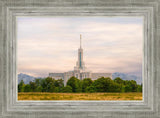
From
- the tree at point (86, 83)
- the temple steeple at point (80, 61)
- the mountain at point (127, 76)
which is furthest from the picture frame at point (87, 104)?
the temple steeple at point (80, 61)

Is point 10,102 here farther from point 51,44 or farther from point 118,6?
point 118,6

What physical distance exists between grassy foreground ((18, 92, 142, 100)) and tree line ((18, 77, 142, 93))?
0.04 m

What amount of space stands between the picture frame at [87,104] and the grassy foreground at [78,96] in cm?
11

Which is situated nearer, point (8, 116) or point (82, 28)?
point (8, 116)

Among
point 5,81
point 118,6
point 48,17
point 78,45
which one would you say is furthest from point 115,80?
point 5,81

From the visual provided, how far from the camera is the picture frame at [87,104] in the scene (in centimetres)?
197

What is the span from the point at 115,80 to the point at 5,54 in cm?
113

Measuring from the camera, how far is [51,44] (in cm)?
211

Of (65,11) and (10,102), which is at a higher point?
(65,11)

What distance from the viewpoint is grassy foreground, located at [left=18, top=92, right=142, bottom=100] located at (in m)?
2.12

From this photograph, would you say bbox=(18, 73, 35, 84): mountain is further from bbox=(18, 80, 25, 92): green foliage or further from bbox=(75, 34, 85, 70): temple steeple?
bbox=(75, 34, 85, 70): temple steeple

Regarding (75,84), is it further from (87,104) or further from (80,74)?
(87,104)

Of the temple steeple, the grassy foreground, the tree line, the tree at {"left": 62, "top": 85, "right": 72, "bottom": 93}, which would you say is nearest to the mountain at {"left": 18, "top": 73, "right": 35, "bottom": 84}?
the tree line

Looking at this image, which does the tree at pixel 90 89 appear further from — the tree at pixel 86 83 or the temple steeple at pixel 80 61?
the temple steeple at pixel 80 61
